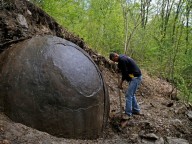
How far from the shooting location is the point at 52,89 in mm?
4969

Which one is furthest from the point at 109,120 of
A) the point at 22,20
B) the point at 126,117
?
the point at 22,20

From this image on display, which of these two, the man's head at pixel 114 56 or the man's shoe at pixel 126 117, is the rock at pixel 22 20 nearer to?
the man's head at pixel 114 56

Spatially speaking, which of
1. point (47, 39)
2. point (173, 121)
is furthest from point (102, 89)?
point (173, 121)

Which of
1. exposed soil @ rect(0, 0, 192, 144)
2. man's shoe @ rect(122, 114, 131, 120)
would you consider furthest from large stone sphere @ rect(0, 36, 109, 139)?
man's shoe @ rect(122, 114, 131, 120)

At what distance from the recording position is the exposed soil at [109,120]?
4809mm

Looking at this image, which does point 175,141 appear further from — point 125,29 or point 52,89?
point 125,29

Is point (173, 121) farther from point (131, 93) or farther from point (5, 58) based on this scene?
point (5, 58)

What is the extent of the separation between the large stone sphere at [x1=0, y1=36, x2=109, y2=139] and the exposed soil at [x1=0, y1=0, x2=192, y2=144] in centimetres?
19

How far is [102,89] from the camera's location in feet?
18.3

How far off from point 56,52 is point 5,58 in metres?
0.92

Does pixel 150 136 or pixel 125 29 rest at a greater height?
pixel 125 29

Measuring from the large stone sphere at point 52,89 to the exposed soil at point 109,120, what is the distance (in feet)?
0.64

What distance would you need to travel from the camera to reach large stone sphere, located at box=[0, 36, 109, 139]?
16.2 feet

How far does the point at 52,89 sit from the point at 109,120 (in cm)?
213
